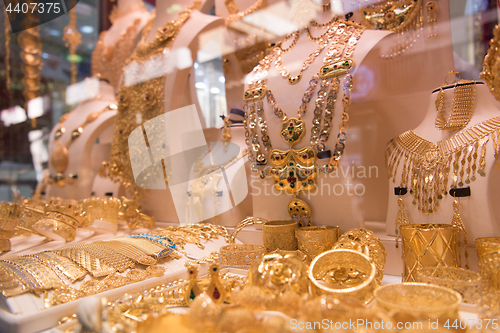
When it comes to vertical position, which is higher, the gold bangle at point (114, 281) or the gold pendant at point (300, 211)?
the gold pendant at point (300, 211)

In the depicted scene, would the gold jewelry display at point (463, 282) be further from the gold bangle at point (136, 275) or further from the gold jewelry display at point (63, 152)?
the gold jewelry display at point (63, 152)

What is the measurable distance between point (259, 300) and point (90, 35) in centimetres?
227

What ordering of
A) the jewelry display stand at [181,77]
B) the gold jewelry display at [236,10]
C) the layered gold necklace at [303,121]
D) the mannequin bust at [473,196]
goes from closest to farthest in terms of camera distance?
1. the mannequin bust at [473,196]
2. the layered gold necklace at [303,121]
3. the gold jewelry display at [236,10]
4. the jewelry display stand at [181,77]

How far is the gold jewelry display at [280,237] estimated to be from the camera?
98 centimetres

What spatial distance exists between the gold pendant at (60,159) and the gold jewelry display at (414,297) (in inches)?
71.5

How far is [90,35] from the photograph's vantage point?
2268mm

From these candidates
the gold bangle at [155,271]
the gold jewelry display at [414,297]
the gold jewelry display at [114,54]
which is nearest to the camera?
the gold jewelry display at [414,297]

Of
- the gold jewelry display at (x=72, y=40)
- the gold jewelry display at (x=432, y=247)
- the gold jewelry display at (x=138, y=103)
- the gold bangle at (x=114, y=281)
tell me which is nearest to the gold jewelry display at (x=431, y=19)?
the gold jewelry display at (x=432, y=247)

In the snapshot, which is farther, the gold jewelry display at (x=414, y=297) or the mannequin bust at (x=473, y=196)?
the mannequin bust at (x=473, y=196)

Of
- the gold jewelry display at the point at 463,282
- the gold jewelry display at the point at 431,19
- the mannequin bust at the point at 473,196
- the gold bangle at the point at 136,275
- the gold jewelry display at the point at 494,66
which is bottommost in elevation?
the gold bangle at the point at 136,275

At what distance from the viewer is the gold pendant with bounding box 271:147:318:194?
1018 millimetres

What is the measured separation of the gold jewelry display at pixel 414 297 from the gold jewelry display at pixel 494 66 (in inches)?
17.4

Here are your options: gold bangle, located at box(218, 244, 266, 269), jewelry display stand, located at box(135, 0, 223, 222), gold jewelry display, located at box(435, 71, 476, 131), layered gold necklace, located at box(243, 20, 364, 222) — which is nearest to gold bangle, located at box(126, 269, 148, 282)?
gold bangle, located at box(218, 244, 266, 269)

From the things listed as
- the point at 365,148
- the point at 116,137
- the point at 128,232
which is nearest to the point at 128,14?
the point at 116,137
